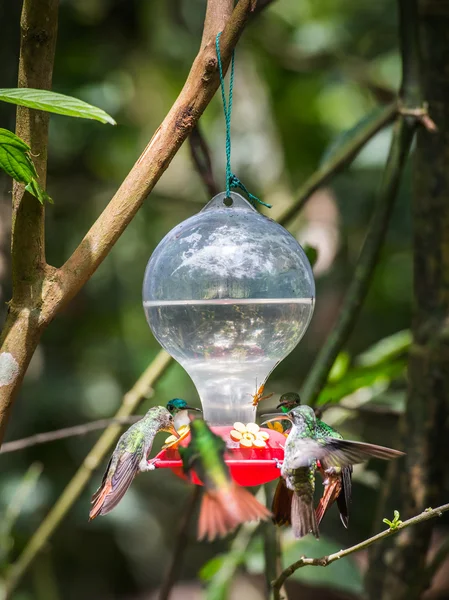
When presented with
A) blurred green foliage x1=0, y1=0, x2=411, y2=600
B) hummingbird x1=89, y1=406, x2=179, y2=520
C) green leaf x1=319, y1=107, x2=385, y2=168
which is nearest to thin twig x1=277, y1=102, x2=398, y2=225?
green leaf x1=319, y1=107, x2=385, y2=168

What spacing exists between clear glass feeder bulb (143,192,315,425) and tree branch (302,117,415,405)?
372 mm

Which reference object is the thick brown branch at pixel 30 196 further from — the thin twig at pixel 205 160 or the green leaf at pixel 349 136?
the green leaf at pixel 349 136

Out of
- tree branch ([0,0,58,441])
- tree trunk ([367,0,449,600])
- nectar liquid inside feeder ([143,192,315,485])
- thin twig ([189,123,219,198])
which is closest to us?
tree branch ([0,0,58,441])

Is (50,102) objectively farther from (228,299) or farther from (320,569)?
(320,569)

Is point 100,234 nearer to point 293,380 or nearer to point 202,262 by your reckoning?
point 202,262

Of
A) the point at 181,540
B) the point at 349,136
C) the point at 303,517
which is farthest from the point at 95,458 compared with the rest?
the point at 349,136

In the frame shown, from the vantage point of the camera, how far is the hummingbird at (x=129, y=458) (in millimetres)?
1516

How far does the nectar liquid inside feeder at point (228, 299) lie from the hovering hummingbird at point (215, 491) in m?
0.22

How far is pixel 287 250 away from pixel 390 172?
693 millimetres

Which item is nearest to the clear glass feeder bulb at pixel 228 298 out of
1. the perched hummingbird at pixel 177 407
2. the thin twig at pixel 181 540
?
the perched hummingbird at pixel 177 407

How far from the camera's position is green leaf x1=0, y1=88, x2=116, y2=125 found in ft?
3.85

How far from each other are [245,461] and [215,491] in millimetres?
179

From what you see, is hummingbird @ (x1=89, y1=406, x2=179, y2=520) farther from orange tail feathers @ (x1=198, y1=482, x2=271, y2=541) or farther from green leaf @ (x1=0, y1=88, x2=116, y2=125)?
green leaf @ (x1=0, y1=88, x2=116, y2=125)

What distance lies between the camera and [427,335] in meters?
2.58
